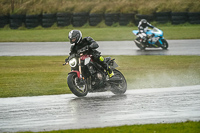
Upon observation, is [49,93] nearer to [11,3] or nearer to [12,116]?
[12,116]

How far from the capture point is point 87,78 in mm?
9805

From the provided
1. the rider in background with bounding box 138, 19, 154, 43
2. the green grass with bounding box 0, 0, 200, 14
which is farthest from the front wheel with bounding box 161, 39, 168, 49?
the green grass with bounding box 0, 0, 200, 14

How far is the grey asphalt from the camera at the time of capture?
21.1 meters

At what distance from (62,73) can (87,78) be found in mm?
5463

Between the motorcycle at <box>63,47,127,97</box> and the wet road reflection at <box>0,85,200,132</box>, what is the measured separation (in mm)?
213

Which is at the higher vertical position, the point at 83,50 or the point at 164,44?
the point at 83,50

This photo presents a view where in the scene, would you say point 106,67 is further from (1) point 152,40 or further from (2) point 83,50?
(1) point 152,40

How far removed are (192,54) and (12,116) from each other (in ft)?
43.7

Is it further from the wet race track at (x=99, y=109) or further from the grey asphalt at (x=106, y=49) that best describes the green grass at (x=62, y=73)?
the grey asphalt at (x=106, y=49)


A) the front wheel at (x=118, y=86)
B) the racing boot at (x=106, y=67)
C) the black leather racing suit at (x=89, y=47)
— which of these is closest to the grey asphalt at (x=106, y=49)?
the front wheel at (x=118, y=86)

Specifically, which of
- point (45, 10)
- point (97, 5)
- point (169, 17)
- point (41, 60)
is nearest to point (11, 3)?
point (45, 10)

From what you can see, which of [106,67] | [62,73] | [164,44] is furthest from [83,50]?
[164,44]

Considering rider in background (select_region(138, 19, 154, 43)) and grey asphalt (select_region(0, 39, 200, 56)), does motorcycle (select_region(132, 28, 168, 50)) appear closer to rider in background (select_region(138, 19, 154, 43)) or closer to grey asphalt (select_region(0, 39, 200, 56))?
rider in background (select_region(138, 19, 154, 43))

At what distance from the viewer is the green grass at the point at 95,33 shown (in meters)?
28.5
